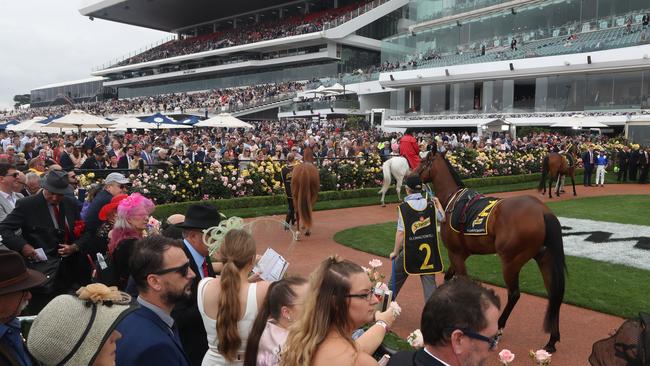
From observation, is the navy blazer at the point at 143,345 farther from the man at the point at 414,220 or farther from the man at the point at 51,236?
the man at the point at 414,220

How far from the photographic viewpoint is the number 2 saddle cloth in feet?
20.1

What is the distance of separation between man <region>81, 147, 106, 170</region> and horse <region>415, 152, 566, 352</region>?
982 cm

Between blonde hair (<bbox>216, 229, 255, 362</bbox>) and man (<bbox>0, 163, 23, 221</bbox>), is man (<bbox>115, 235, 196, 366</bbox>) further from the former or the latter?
man (<bbox>0, 163, 23, 221</bbox>)

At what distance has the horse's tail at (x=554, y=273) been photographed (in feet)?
17.7

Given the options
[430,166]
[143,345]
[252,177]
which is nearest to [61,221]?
[143,345]

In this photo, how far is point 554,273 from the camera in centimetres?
551

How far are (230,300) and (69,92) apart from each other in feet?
373

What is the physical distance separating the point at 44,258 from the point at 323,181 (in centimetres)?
1197

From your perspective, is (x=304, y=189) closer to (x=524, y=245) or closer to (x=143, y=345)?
(x=524, y=245)

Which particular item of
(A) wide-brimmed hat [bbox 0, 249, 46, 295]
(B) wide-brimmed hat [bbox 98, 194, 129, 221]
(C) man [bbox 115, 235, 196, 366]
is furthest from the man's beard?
(B) wide-brimmed hat [bbox 98, 194, 129, 221]

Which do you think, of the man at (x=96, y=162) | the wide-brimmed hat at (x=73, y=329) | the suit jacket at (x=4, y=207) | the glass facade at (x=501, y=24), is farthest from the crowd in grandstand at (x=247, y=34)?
the wide-brimmed hat at (x=73, y=329)

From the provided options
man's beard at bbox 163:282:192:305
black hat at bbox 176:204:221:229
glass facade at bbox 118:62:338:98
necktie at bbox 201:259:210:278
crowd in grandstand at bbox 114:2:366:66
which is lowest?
necktie at bbox 201:259:210:278

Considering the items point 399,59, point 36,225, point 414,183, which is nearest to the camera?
point 36,225

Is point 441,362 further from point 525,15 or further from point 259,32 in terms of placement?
point 259,32
